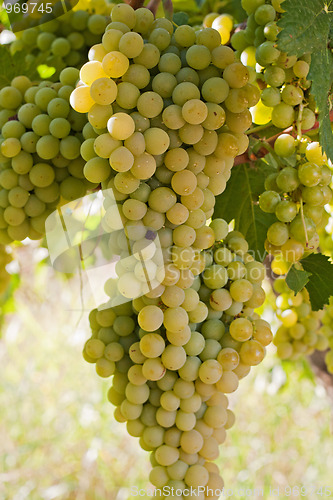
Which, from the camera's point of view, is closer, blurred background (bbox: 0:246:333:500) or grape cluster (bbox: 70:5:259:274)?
grape cluster (bbox: 70:5:259:274)

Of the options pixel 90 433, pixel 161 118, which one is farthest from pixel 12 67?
pixel 90 433

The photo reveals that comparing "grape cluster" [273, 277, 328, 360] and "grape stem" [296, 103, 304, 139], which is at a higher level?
"grape stem" [296, 103, 304, 139]

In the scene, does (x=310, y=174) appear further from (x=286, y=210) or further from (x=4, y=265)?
(x=4, y=265)

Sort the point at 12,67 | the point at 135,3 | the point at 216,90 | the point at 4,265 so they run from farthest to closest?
the point at 4,265, the point at 12,67, the point at 135,3, the point at 216,90

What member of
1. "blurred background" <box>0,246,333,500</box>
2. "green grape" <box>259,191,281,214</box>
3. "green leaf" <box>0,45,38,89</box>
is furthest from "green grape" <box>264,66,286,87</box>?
"blurred background" <box>0,246,333,500</box>

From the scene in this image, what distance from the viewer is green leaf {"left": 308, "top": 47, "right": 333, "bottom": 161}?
43 cm

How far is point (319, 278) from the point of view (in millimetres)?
549

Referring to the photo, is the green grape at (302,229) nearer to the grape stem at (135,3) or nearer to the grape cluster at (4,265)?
the grape stem at (135,3)

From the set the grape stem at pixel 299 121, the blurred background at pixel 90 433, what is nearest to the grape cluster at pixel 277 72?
the grape stem at pixel 299 121

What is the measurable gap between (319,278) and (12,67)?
47 cm

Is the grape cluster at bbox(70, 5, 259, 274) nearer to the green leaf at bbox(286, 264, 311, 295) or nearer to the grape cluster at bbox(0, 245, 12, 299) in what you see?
the green leaf at bbox(286, 264, 311, 295)

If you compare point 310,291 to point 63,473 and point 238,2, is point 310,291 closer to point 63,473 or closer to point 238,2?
point 238,2

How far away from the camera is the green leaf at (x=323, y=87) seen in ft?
1.40

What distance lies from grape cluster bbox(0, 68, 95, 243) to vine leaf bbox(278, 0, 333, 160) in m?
0.22
